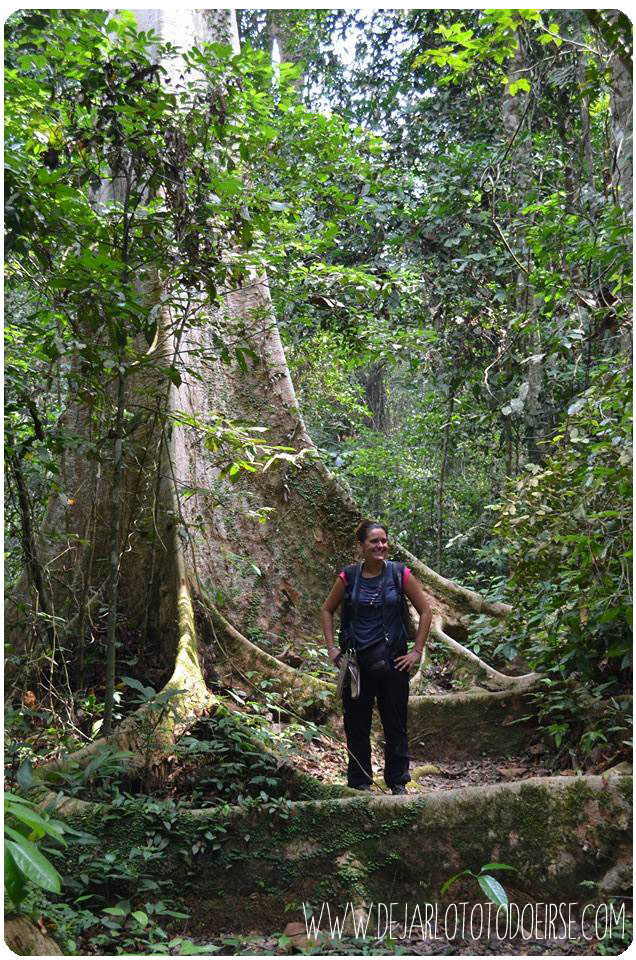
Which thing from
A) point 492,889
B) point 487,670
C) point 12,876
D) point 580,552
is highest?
point 580,552

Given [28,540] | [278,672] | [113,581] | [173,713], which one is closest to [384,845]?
[173,713]

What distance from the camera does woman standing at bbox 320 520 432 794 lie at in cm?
414

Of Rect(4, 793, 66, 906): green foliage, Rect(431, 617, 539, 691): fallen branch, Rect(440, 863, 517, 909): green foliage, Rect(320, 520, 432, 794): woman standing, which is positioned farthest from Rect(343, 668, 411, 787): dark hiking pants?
Rect(4, 793, 66, 906): green foliage

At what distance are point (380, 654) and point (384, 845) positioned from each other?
94cm

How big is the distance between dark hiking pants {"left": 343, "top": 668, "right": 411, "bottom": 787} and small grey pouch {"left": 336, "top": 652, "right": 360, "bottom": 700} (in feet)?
0.15

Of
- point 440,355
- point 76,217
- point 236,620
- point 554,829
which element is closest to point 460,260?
point 440,355

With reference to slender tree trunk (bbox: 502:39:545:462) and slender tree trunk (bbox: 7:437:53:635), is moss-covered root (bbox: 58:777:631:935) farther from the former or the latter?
slender tree trunk (bbox: 502:39:545:462)

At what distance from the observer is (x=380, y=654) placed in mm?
4121

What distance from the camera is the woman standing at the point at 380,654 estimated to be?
4137 millimetres

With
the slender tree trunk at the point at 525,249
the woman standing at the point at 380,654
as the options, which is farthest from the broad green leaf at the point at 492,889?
the slender tree trunk at the point at 525,249

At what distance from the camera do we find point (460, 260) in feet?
27.6

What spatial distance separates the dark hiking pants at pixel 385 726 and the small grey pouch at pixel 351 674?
0.05 meters

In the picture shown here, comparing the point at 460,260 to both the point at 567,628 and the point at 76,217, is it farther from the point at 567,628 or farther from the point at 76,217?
the point at 76,217

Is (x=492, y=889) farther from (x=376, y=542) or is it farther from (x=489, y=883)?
(x=376, y=542)
